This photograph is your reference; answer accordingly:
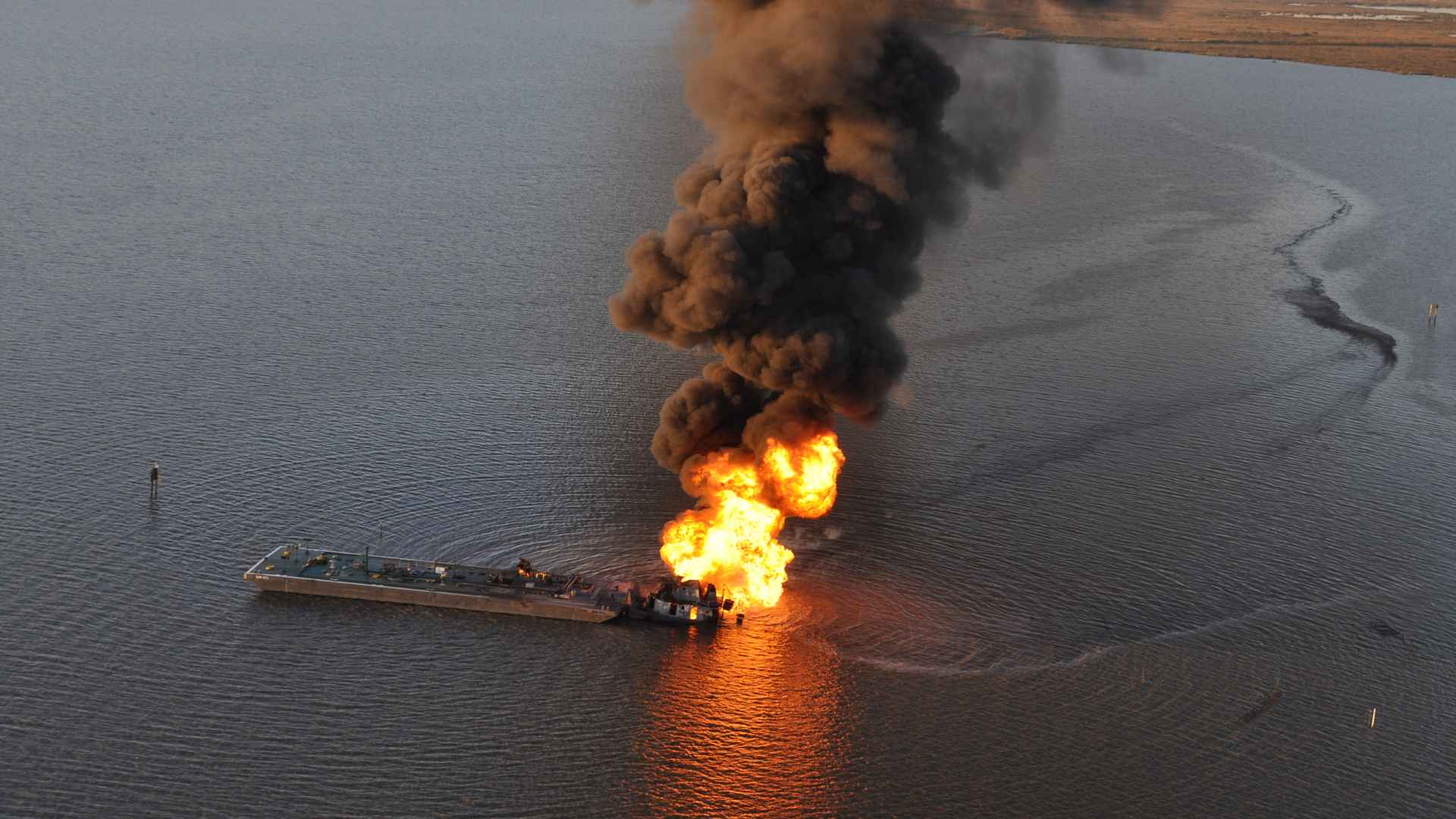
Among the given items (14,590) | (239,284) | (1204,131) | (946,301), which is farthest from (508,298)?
(1204,131)

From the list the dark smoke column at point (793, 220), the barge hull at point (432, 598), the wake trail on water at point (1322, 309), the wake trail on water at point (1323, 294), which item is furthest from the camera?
the wake trail on water at point (1323, 294)

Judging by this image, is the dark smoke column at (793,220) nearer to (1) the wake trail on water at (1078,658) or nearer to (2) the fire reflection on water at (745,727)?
(2) the fire reflection on water at (745,727)

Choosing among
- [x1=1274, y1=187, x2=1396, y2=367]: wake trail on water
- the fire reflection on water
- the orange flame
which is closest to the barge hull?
the fire reflection on water

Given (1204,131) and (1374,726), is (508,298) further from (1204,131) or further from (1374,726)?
(1204,131)

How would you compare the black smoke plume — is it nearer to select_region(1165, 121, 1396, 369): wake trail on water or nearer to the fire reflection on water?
the fire reflection on water

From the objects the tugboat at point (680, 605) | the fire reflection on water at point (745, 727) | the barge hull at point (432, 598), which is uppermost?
the tugboat at point (680, 605)

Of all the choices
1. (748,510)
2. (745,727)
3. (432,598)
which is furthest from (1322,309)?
(432,598)

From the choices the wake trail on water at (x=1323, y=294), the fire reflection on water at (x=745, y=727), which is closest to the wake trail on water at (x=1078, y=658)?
the fire reflection on water at (x=745, y=727)
